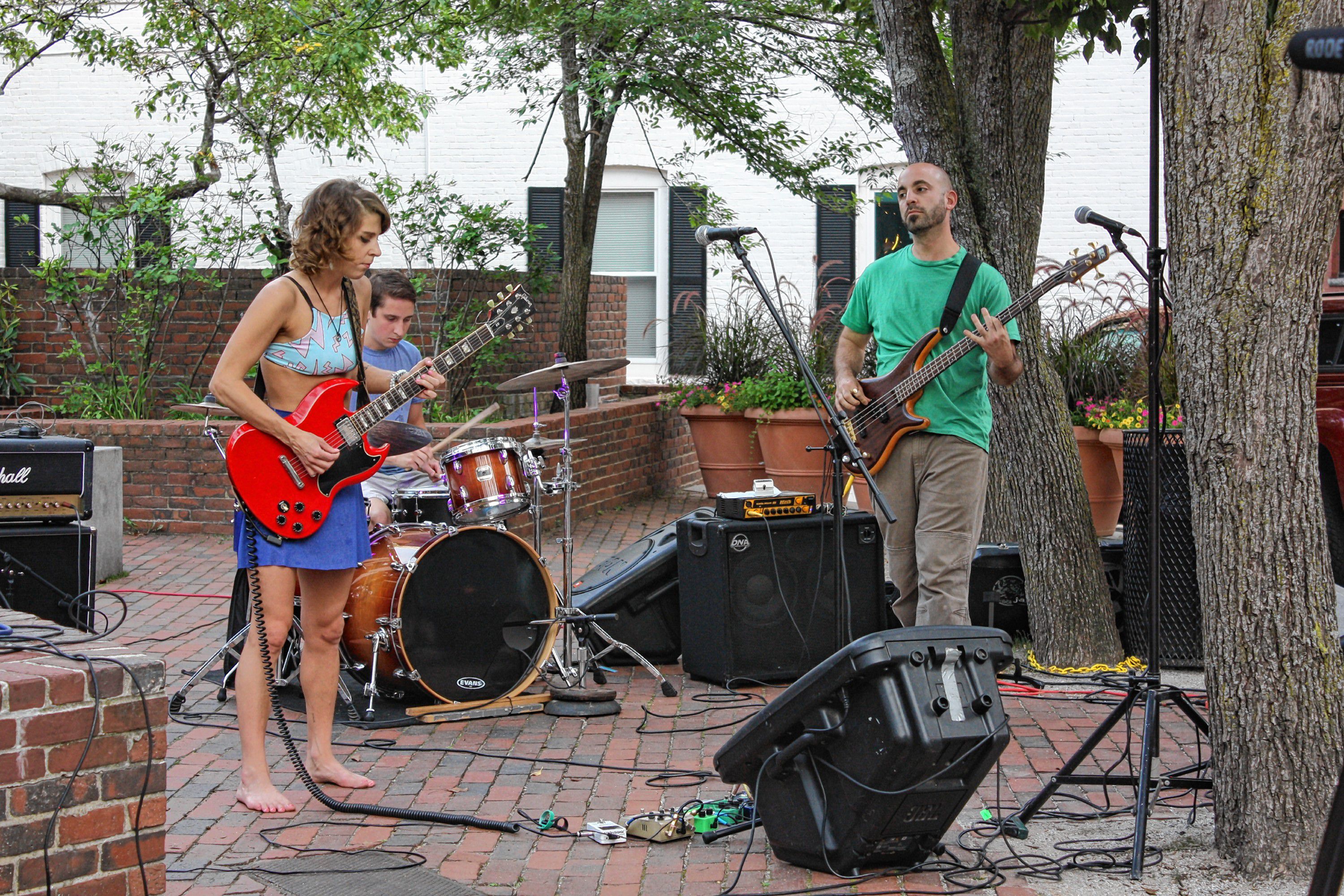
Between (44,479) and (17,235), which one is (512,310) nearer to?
(44,479)

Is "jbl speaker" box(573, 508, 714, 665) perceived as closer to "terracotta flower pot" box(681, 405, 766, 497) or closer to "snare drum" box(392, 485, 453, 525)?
"snare drum" box(392, 485, 453, 525)

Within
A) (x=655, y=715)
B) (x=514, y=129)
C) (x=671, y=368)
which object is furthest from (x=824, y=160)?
(x=655, y=715)

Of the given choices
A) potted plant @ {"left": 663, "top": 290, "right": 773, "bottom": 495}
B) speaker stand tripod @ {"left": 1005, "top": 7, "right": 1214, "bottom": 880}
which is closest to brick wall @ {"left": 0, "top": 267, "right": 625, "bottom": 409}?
potted plant @ {"left": 663, "top": 290, "right": 773, "bottom": 495}

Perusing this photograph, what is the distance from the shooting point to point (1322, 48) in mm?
1507

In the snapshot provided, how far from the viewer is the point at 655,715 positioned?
17.8 ft

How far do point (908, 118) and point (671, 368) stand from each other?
527cm

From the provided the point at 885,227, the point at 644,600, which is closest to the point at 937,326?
the point at 644,600

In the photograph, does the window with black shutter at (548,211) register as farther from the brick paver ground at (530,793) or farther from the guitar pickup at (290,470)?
the guitar pickup at (290,470)

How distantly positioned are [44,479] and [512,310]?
2.73 m

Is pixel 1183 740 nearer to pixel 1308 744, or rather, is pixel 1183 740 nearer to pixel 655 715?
pixel 1308 744

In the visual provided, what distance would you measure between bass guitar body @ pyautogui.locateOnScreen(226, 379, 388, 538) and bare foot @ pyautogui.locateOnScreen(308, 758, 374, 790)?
82cm

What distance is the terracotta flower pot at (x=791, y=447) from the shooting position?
991cm

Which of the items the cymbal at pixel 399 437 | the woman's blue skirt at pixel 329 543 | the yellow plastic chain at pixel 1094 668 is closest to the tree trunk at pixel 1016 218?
the yellow plastic chain at pixel 1094 668

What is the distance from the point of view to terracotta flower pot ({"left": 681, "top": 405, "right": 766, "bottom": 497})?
10.5 m
